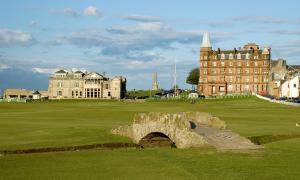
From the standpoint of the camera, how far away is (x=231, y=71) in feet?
611

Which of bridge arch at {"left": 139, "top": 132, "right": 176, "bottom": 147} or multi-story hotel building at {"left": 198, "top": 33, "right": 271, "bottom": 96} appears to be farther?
multi-story hotel building at {"left": 198, "top": 33, "right": 271, "bottom": 96}

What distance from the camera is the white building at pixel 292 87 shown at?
145m

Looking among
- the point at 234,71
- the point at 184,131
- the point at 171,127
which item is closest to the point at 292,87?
the point at 234,71

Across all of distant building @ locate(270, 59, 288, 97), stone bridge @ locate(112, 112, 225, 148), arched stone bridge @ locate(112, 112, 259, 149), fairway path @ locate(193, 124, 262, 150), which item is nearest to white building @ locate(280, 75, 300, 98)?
distant building @ locate(270, 59, 288, 97)

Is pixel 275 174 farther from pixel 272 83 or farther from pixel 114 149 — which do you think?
pixel 272 83

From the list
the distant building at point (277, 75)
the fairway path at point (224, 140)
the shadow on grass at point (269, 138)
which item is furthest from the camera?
the distant building at point (277, 75)

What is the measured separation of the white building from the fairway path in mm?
117408

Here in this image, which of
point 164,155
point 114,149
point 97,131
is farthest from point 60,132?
point 164,155

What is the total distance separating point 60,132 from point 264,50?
154148 mm

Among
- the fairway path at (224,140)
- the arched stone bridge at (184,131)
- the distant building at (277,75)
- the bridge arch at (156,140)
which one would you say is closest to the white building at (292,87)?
the distant building at (277,75)

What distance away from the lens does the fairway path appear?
94.4ft

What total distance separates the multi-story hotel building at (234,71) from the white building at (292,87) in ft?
82.8

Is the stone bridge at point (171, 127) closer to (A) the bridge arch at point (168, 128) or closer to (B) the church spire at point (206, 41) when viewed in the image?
(A) the bridge arch at point (168, 128)

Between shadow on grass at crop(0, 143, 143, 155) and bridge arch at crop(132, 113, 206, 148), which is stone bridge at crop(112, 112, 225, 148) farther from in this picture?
shadow on grass at crop(0, 143, 143, 155)
